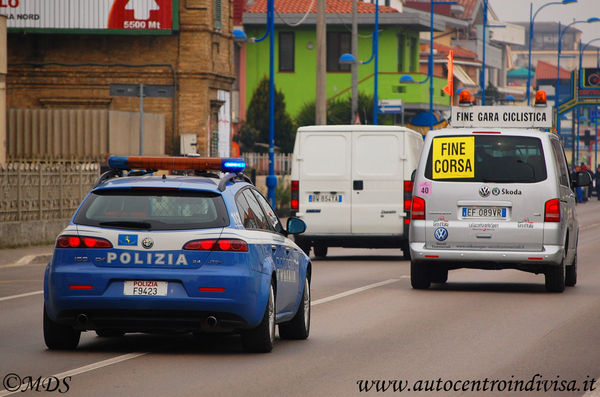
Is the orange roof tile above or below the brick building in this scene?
above

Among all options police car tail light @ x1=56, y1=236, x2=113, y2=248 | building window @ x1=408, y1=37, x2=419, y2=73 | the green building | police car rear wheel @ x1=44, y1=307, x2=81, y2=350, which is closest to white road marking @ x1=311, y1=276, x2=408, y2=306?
police car rear wheel @ x1=44, y1=307, x2=81, y2=350

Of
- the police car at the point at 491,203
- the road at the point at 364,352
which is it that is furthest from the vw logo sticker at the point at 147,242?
the police car at the point at 491,203

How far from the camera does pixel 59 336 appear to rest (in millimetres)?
10930

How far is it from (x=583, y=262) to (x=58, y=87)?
75.5 feet

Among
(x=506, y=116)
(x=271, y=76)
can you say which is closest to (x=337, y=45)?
(x=271, y=76)

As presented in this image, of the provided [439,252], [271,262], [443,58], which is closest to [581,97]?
[443,58]

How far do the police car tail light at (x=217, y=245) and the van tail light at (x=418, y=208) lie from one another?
7271 millimetres

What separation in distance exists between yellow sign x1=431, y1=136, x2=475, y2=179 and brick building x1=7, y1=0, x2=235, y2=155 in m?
25.8

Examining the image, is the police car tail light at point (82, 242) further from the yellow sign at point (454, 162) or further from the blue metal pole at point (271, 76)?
the blue metal pole at point (271, 76)

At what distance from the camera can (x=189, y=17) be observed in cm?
4253

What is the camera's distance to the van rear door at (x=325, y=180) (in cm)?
2355

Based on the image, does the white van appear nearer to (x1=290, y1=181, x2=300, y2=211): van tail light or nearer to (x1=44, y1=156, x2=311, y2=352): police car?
(x1=290, y1=181, x2=300, y2=211): van tail light

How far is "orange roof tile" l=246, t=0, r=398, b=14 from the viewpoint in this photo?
229 feet

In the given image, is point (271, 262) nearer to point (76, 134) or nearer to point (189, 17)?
point (76, 134)
